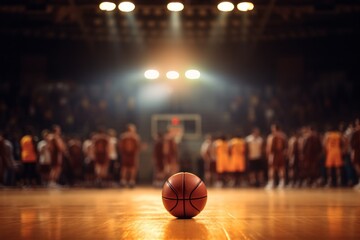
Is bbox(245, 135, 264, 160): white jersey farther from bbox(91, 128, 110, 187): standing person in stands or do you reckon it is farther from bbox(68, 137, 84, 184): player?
bbox(68, 137, 84, 184): player

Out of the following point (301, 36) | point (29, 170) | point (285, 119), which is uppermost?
point (301, 36)

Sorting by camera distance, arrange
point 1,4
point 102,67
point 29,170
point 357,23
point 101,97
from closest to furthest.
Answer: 1. point 1,4
2. point 29,170
3. point 357,23
4. point 101,97
5. point 102,67

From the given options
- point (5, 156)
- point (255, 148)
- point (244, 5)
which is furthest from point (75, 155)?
point (244, 5)

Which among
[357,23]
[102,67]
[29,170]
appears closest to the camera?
[29,170]

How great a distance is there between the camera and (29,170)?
18.8 meters

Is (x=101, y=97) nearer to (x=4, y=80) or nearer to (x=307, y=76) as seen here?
(x=4, y=80)

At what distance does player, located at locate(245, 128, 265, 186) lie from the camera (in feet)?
65.4

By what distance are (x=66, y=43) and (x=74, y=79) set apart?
1709 millimetres

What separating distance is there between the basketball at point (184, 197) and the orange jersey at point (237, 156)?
13.2 metres

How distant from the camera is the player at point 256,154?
19938 millimetres

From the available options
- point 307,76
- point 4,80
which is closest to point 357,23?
point 307,76

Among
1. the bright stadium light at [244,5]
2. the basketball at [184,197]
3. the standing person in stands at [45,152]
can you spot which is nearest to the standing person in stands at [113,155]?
the standing person in stands at [45,152]

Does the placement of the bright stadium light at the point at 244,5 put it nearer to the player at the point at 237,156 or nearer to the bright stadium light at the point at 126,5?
the bright stadium light at the point at 126,5

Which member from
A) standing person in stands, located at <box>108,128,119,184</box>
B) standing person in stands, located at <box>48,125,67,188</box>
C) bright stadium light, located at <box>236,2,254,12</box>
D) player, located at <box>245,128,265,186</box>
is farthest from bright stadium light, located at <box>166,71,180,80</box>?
bright stadium light, located at <box>236,2,254,12</box>
